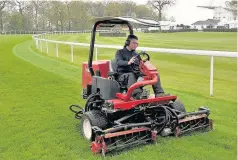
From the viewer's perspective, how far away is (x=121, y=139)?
5.06 metres

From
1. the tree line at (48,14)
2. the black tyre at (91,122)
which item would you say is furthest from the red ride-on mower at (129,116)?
the tree line at (48,14)

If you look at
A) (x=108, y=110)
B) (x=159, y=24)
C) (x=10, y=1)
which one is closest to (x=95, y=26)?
(x=159, y=24)

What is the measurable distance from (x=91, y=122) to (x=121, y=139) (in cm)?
62

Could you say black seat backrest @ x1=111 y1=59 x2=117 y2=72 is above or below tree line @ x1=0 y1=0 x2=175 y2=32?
below

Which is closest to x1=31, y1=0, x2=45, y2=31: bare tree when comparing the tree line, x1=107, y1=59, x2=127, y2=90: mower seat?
the tree line

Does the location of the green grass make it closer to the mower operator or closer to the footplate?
the footplate

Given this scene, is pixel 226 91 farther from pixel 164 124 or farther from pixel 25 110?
pixel 25 110

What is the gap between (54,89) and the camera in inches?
387

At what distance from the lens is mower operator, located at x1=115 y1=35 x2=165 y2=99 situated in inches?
219

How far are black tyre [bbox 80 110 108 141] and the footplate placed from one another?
1.44ft

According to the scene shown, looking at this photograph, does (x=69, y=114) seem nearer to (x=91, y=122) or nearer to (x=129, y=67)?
(x=91, y=122)

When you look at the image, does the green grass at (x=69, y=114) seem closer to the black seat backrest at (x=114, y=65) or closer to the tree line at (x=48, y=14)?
the black seat backrest at (x=114, y=65)

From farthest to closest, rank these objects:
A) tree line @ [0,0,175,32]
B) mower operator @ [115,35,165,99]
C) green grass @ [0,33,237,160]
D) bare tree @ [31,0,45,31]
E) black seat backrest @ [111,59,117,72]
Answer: bare tree @ [31,0,45,31] < tree line @ [0,0,175,32] < black seat backrest @ [111,59,117,72] < mower operator @ [115,35,165,99] < green grass @ [0,33,237,160]

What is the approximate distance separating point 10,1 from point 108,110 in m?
72.7
